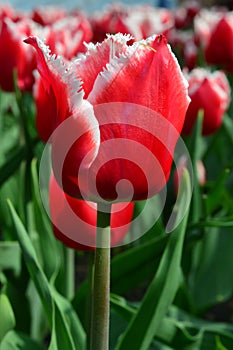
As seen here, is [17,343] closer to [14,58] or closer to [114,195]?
[114,195]

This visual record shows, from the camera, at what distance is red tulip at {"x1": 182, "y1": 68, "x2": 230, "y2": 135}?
44.3 inches

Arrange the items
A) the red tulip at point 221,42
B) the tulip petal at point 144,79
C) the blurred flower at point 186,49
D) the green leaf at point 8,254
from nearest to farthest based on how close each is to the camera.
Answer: the tulip petal at point 144,79, the green leaf at point 8,254, the red tulip at point 221,42, the blurred flower at point 186,49

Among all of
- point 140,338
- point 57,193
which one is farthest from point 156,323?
point 57,193

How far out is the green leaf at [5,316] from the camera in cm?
80

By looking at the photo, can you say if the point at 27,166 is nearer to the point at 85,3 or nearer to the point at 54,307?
the point at 54,307

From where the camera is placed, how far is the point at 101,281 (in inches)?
23.6

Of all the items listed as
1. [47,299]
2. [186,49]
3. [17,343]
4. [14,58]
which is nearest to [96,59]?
[47,299]

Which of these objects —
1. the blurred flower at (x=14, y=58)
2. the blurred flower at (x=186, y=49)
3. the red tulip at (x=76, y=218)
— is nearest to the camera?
the red tulip at (x=76, y=218)

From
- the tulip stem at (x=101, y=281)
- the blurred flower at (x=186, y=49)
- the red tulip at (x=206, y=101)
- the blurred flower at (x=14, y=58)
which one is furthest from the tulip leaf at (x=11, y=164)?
the blurred flower at (x=186, y=49)

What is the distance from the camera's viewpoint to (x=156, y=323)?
2.54 ft

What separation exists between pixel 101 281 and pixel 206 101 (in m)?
0.59

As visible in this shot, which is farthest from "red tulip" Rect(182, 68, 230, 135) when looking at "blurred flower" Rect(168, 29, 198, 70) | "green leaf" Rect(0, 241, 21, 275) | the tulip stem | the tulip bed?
"blurred flower" Rect(168, 29, 198, 70)

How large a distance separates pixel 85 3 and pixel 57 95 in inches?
368

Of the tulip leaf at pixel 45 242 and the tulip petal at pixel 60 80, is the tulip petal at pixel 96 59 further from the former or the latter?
the tulip leaf at pixel 45 242
